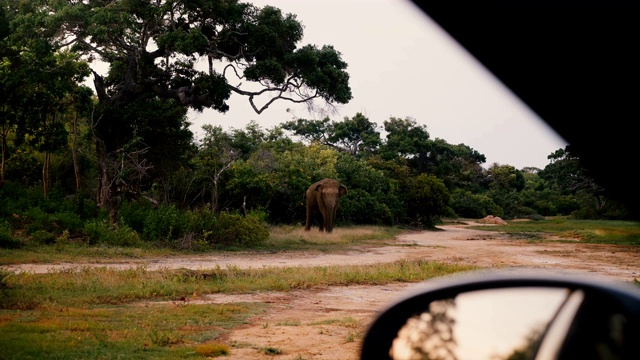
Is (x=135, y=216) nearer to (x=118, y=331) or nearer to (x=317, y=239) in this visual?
(x=317, y=239)

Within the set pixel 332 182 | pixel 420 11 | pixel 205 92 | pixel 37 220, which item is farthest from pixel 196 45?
pixel 420 11

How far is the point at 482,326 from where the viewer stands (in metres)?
1.57

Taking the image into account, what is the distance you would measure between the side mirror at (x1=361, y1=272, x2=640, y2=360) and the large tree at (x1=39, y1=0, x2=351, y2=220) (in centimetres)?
2053

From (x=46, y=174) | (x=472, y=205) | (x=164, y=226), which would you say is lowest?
(x=164, y=226)

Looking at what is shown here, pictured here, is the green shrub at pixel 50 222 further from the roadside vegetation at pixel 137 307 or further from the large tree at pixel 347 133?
the large tree at pixel 347 133

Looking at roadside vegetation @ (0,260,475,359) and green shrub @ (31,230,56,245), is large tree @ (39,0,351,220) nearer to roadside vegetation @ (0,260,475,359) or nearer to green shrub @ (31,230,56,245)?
green shrub @ (31,230,56,245)

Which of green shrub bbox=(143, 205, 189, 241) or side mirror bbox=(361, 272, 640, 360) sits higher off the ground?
side mirror bbox=(361, 272, 640, 360)

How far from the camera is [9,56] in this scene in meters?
23.0

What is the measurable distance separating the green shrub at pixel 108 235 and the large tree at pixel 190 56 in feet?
9.33

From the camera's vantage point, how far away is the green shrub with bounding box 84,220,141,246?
1930 cm

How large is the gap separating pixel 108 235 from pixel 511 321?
19.1 m

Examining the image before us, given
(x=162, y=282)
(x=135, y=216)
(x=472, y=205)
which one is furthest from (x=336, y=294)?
(x=472, y=205)

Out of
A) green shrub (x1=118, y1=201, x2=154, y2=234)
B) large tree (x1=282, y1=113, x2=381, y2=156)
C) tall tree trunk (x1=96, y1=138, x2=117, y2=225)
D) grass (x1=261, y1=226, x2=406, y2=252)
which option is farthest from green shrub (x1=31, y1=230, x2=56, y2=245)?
large tree (x1=282, y1=113, x2=381, y2=156)

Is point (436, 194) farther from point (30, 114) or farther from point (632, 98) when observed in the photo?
point (632, 98)
